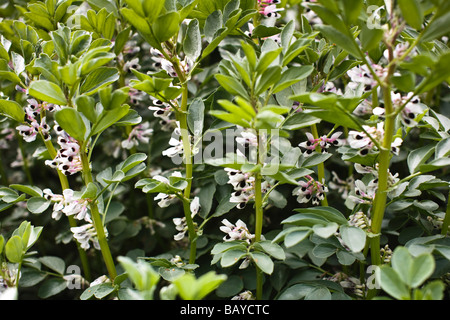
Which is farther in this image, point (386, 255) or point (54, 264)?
point (54, 264)

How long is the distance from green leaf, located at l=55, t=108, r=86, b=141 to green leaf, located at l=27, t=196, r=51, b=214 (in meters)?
0.23

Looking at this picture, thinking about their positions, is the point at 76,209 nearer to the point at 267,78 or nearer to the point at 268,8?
the point at 267,78

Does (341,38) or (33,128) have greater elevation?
(341,38)

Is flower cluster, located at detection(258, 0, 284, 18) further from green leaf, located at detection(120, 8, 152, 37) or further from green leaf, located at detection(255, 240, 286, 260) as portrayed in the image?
green leaf, located at detection(255, 240, 286, 260)

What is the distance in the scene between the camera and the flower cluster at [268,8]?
1000mm

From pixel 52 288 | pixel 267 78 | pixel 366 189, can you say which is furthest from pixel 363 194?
pixel 52 288

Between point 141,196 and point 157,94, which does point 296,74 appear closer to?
point 157,94

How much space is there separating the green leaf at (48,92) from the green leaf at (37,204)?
0.85 feet

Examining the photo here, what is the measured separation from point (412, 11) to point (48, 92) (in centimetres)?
62

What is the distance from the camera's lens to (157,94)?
815 mm

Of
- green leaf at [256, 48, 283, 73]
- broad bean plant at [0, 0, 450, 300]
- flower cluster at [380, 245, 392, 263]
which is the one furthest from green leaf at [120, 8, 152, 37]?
flower cluster at [380, 245, 392, 263]

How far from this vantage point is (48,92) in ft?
2.54

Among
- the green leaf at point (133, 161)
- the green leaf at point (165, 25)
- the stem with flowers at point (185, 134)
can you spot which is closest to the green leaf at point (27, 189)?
the green leaf at point (133, 161)

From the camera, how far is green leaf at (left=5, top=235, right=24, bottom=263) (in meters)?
0.79
